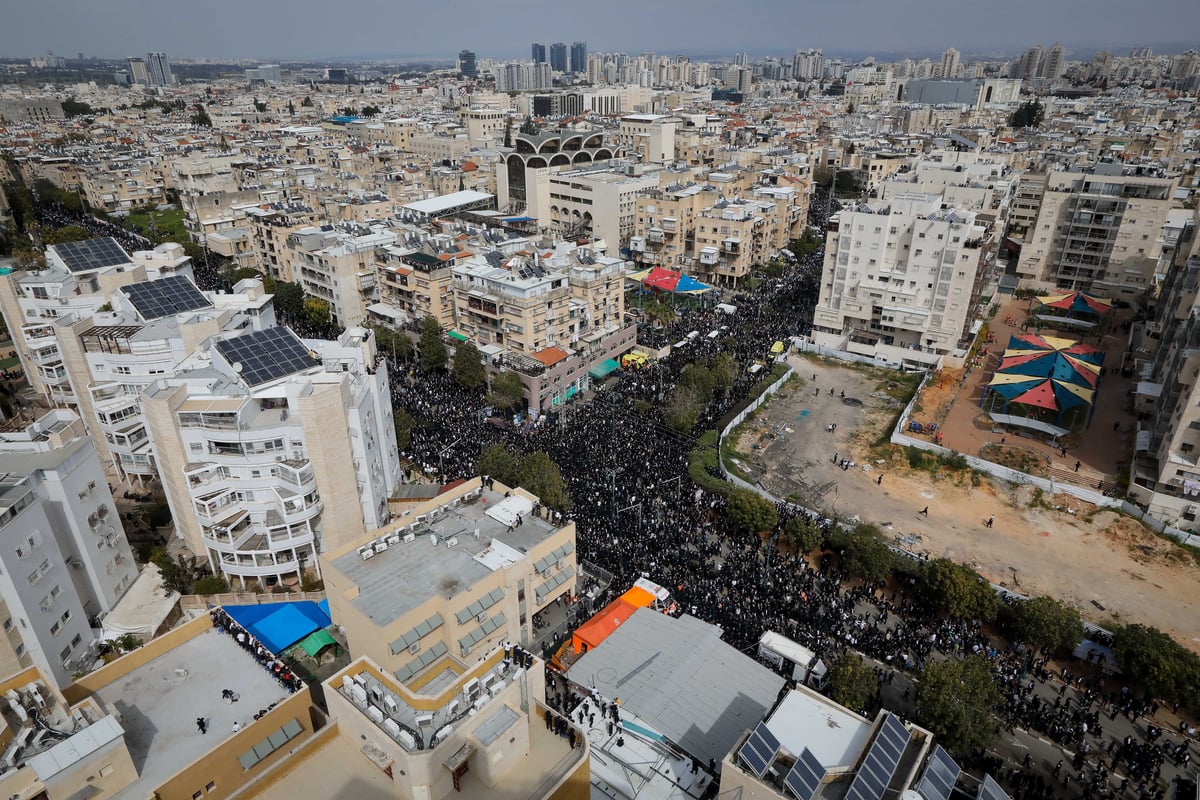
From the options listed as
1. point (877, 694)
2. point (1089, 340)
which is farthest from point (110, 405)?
point (1089, 340)

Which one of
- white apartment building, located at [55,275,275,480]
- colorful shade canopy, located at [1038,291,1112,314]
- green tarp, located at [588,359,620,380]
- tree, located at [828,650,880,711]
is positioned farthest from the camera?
colorful shade canopy, located at [1038,291,1112,314]

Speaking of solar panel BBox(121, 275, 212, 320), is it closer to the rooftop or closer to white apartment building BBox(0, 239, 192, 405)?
white apartment building BBox(0, 239, 192, 405)

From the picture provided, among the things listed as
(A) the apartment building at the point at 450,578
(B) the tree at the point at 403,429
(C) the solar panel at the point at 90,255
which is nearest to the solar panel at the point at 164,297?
(C) the solar panel at the point at 90,255

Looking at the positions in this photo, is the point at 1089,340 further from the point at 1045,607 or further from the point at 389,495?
the point at 389,495

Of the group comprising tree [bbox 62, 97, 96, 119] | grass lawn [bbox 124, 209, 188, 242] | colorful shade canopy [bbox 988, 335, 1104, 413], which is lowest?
colorful shade canopy [bbox 988, 335, 1104, 413]

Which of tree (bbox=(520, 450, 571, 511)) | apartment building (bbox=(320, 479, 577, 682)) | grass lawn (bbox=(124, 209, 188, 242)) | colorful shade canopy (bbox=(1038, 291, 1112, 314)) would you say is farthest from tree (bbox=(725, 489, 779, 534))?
grass lawn (bbox=(124, 209, 188, 242))

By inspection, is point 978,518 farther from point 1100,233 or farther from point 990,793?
point 1100,233

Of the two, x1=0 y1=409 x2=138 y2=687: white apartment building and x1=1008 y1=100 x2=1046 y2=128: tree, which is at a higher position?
x1=1008 y1=100 x2=1046 y2=128: tree

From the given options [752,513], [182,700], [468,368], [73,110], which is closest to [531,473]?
[752,513]
